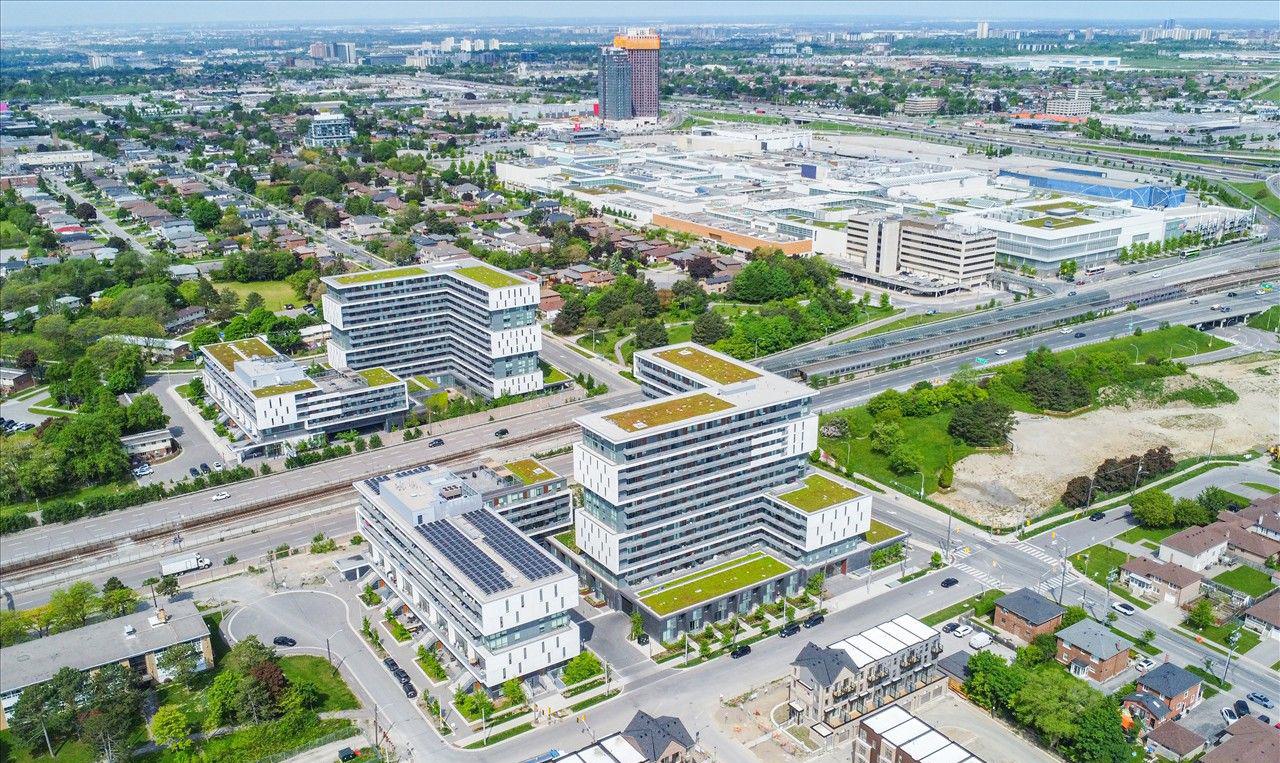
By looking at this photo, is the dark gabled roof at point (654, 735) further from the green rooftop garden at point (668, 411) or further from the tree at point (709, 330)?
the tree at point (709, 330)

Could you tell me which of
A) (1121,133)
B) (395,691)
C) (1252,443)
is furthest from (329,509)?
(1121,133)

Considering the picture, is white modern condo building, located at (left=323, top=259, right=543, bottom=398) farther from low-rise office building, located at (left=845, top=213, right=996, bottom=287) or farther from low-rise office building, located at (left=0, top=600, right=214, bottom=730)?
low-rise office building, located at (left=845, top=213, right=996, bottom=287)

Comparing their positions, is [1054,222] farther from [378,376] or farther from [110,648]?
[110,648]

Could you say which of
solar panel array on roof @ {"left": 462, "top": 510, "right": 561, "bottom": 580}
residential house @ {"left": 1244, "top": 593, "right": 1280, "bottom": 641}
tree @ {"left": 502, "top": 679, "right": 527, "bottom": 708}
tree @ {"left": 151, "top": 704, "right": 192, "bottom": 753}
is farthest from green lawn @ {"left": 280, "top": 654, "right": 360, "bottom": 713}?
residential house @ {"left": 1244, "top": 593, "right": 1280, "bottom": 641}

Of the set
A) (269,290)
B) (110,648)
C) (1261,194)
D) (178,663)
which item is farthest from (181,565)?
(1261,194)

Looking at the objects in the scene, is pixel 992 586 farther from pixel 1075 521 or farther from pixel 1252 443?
pixel 1252 443

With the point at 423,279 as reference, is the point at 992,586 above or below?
below

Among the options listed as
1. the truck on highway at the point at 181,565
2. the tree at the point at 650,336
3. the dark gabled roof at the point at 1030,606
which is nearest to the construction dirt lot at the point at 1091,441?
the dark gabled roof at the point at 1030,606
